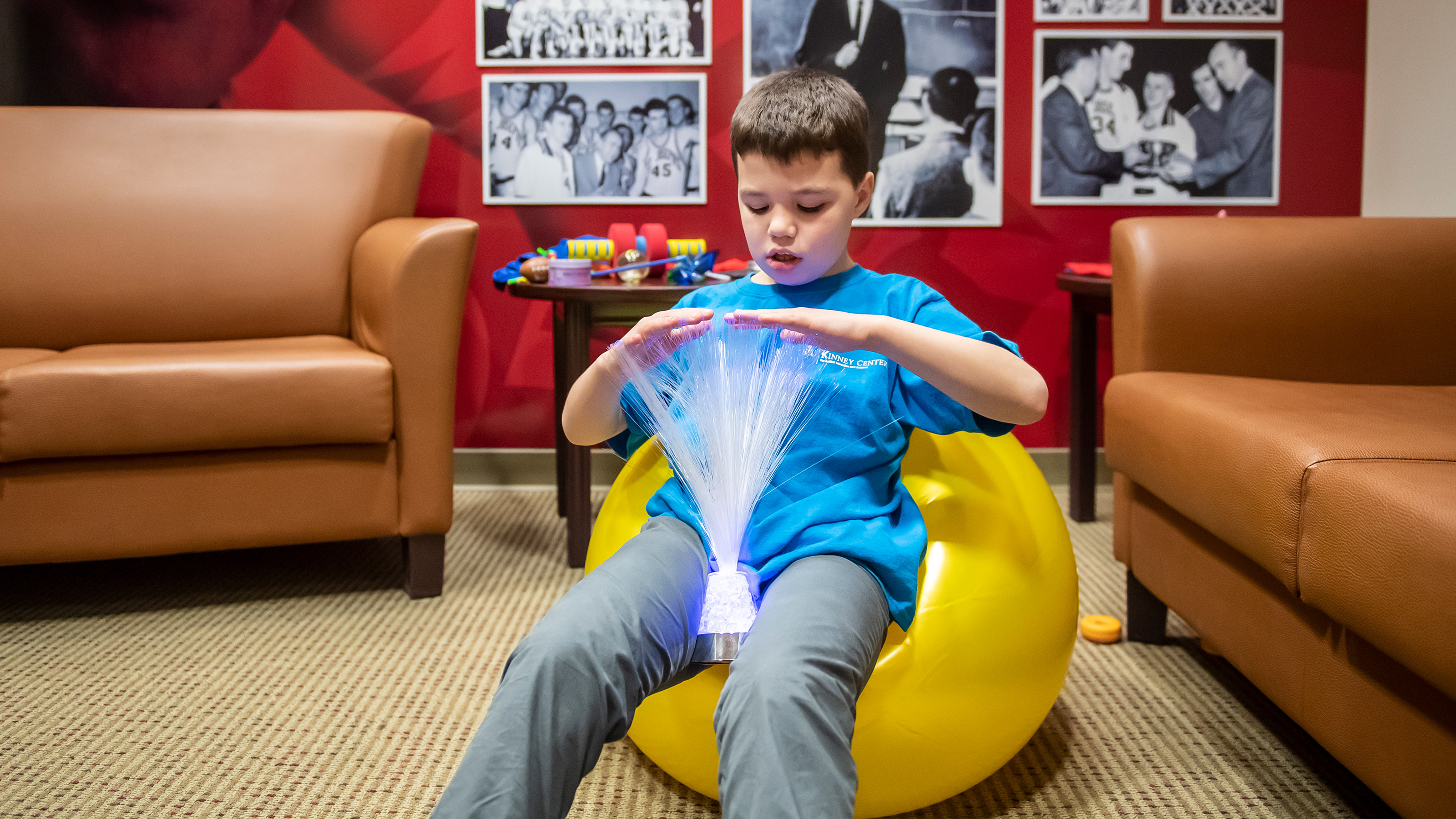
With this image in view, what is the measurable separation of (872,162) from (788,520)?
1.78 metres

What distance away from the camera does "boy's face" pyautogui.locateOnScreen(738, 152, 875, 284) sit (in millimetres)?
1062

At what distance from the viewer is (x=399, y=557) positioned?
2.23 metres

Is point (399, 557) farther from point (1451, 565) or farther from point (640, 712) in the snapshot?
point (1451, 565)

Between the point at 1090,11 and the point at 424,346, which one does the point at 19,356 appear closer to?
the point at 424,346

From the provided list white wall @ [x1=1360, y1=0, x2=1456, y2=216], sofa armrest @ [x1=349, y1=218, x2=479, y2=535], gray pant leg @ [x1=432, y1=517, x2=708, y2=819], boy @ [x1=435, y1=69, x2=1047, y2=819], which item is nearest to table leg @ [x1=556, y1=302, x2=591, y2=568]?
sofa armrest @ [x1=349, y1=218, x2=479, y2=535]

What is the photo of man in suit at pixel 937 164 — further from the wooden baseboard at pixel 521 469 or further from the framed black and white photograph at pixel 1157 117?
the wooden baseboard at pixel 521 469

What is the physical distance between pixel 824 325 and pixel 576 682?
413 millimetres

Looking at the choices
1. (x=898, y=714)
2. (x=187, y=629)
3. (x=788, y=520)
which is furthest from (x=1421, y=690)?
(x=187, y=629)

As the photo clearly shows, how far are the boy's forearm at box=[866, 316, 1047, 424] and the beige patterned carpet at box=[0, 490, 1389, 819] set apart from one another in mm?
526

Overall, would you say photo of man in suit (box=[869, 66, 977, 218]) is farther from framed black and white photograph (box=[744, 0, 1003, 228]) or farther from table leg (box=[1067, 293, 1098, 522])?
table leg (box=[1067, 293, 1098, 522])

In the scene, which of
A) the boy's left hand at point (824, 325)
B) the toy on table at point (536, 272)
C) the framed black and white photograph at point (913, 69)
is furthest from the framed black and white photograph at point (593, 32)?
the boy's left hand at point (824, 325)

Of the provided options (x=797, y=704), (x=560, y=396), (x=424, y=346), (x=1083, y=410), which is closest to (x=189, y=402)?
(x=424, y=346)

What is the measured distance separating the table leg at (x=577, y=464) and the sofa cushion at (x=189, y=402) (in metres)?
0.37

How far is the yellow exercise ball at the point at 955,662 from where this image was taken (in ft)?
3.41
